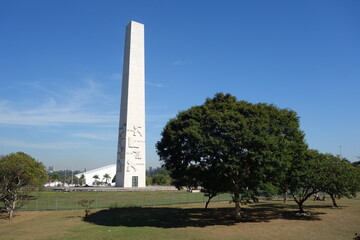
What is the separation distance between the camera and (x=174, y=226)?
20734mm

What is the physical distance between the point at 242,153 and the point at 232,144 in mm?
1058

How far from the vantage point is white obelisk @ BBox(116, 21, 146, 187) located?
53.2m

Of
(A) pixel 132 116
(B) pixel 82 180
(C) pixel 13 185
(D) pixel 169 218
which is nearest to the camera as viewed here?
(D) pixel 169 218

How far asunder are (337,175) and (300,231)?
9056mm

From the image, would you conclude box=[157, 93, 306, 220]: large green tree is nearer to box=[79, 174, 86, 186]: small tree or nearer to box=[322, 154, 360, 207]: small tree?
box=[322, 154, 360, 207]: small tree

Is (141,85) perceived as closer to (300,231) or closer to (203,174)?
(203,174)

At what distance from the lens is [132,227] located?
20453 mm

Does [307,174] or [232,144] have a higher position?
[232,144]

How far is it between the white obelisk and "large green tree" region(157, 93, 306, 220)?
1159 inches

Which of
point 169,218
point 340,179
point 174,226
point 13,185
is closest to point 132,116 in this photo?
point 13,185

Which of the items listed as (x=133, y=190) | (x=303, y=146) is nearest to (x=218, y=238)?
(x=303, y=146)

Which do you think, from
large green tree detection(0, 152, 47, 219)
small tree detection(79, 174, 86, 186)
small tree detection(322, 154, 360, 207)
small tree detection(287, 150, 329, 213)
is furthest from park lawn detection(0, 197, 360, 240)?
small tree detection(79, 174, 86, 186)

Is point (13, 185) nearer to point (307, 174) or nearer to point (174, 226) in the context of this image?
point (174, 226)

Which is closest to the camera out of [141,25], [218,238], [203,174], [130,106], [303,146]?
[218,238]
